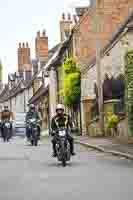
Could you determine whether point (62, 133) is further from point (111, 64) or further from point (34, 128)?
point (111, 64)

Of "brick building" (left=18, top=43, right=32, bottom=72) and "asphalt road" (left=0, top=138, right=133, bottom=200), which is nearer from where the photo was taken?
"asphalt road" (left=0, top=138, right=133, bottom=200)

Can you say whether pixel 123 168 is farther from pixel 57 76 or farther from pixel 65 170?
pixel 57 76

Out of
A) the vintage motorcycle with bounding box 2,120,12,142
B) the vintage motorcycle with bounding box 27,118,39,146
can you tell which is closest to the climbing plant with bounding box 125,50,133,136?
the vintage motorcycle with bounding box 27,118,39,146

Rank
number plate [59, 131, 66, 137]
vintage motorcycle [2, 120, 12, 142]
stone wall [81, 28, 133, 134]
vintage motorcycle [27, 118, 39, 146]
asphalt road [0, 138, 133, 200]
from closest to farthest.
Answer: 1. asphalt road [0, 138, 133, 200]
2. number plate [59, 131, 66, 137]
3. vintage motorcycle [27, 118, 39, 146]
4. stone wall [81, 28, 133, 134]
5. vintage motorcycle [2, 120, 12, 142]

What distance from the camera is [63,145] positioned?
18672mm

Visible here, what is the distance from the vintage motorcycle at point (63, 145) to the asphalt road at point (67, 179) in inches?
10.6

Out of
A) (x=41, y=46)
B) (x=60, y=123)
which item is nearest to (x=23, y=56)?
(x=41, y=46)

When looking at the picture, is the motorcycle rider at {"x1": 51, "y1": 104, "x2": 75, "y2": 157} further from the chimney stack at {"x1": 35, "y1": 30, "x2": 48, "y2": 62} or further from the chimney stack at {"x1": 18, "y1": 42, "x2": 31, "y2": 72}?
the chimney stack at {"x1": 18, "y1": 42, "x2": 31, "y2": 72}

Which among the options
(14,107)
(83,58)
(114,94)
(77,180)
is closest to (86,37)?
(83,58)

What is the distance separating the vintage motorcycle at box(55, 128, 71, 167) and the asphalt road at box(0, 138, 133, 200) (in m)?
0.27

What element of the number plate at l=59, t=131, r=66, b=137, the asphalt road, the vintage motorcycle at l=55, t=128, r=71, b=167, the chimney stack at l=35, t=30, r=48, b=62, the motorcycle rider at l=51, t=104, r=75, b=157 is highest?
the chimney stack at l=35, t=30, r=48, b=62

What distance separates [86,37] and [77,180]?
3848cm

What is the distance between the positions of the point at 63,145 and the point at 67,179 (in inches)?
148

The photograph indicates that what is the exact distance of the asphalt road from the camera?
12.2 meters
